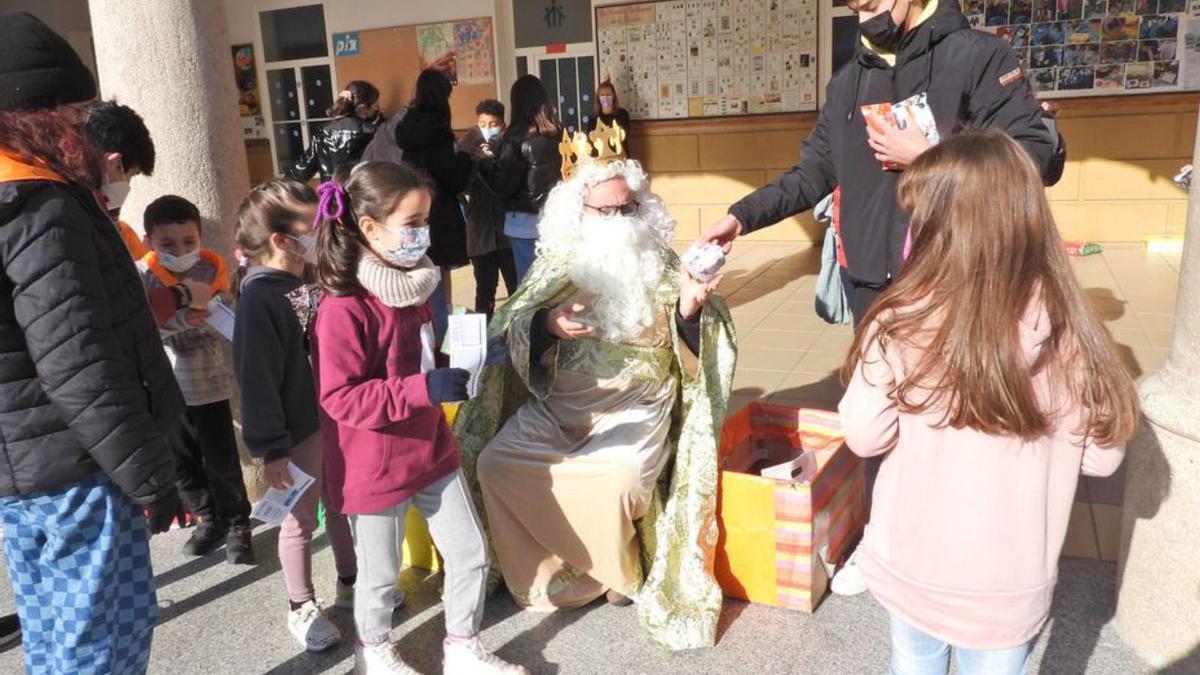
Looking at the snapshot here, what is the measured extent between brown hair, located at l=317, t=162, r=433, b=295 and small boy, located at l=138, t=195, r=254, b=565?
3.72 ft

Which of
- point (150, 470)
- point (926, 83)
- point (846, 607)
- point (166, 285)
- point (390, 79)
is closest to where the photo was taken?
point (150, 470)

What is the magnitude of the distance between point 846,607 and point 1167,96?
24.9ft

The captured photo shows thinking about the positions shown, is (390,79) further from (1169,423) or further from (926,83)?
(1169,423)

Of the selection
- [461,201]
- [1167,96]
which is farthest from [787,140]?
[461,201]

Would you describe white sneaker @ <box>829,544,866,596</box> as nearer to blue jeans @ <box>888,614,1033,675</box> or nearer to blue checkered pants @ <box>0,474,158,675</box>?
blue jeans @ <box>888,614,1033,675</box>

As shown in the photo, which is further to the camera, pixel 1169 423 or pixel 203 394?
pixel 203 394

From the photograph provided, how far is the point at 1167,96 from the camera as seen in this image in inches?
329

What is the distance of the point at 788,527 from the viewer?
285 cm

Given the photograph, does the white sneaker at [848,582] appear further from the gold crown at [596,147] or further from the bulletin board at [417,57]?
the bulletin board at [417,57]

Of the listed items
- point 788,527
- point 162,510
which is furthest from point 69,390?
point 788,527

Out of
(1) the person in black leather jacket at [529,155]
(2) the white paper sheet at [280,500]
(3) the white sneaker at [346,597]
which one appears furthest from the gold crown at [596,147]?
(1) the person in black leather jacket at [529,155]

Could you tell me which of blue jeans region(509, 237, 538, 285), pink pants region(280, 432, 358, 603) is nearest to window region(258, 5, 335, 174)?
blue jeans region(509, 237, 538, 285)

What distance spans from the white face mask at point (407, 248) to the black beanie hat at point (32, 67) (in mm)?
782

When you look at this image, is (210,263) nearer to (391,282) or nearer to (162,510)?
(391,282)
